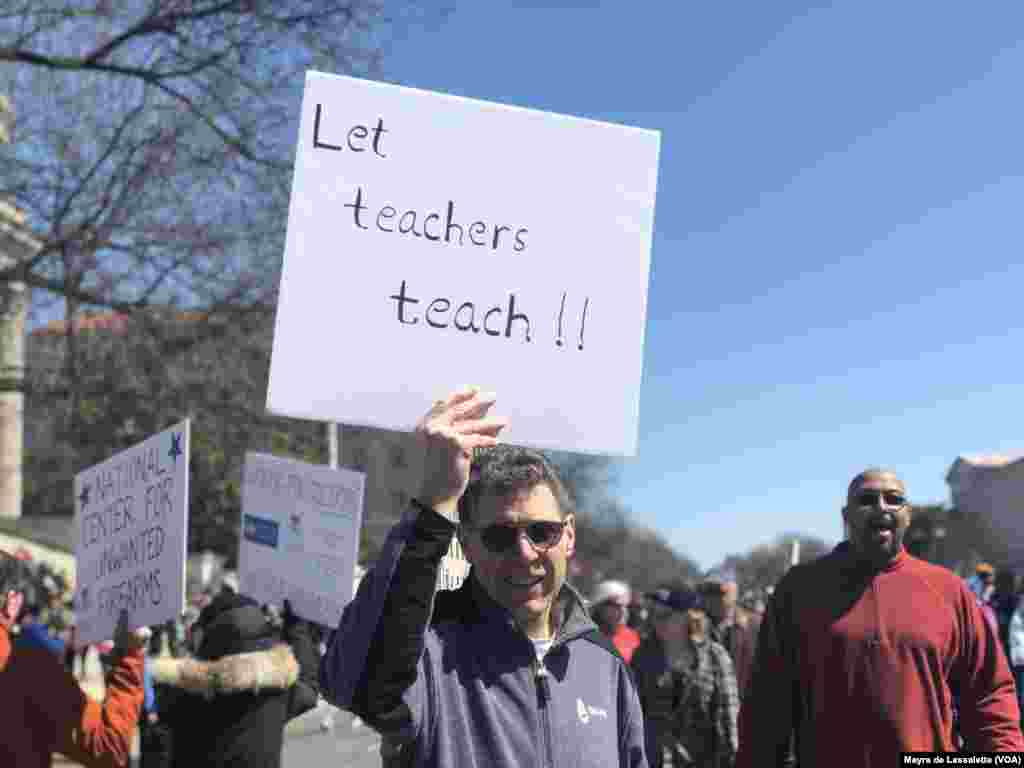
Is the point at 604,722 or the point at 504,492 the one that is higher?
the point at 504,492

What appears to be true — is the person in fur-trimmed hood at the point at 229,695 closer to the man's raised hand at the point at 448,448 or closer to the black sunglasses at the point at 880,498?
the black sunglasses at the point at 880,498

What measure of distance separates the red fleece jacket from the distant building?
10019 mm

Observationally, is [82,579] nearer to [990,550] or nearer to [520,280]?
[520,280]

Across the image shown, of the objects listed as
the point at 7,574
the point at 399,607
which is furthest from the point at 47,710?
the point at 399,607

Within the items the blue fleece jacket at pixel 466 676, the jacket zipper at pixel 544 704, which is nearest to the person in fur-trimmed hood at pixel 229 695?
the blue fleece jacket at pixel 466 676

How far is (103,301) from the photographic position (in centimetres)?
1211

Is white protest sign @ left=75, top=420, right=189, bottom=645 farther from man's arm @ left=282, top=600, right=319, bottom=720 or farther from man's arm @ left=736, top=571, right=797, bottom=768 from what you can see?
man's arm @ left=736, top=571, right=797, bottom=768

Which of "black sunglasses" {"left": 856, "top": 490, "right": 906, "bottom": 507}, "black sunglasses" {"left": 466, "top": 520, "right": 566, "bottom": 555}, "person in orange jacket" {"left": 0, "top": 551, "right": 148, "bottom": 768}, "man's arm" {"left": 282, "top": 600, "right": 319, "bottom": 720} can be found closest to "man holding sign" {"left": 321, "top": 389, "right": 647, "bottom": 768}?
"black sunglasses" {"left": 466, "top": 520, "right": 566, "bottom": 555}

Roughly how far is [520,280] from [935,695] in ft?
6.95

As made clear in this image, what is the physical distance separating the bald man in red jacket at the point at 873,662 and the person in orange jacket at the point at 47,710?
6.48 ft

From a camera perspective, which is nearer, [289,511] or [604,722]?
[604,722]

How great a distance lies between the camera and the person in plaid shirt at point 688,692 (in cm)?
622

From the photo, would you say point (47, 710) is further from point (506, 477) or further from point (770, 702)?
point (770, 702)

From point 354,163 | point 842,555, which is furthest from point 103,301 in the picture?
point 354,163
